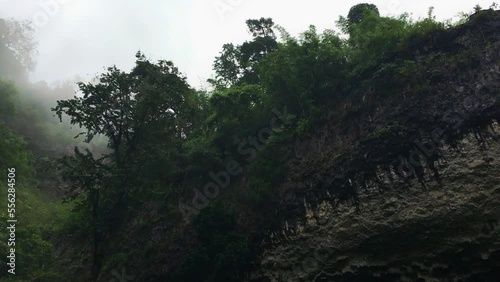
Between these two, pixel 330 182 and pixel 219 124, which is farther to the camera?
pixel 219 124

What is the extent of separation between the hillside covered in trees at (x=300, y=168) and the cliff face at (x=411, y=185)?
0.15 ft

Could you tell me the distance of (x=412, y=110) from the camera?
43.0ft

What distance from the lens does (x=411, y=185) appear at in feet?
38.1

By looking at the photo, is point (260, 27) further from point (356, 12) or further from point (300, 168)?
point (300, 168)

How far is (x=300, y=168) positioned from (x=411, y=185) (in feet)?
15.5

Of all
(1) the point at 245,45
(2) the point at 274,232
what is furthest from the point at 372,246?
(1) the point at 245,45

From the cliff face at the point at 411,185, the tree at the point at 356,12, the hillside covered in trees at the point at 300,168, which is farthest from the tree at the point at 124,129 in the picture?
the tree at the point at 356,12

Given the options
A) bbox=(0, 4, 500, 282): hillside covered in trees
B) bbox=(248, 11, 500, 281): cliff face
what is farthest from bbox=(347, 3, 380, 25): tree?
bbox=(248, 11, 500, 281): cliff face

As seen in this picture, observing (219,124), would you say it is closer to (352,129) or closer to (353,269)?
(352,129)

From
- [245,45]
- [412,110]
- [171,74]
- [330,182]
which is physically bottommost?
[330,182]

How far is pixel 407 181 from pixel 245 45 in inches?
689

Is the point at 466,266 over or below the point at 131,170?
below

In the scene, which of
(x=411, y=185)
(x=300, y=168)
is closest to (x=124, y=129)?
(x=300, y=168)

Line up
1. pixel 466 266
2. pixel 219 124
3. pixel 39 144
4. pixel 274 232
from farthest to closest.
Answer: pixel 39 144, pixel 219 124, pixel 274 232, pixel 466 266
